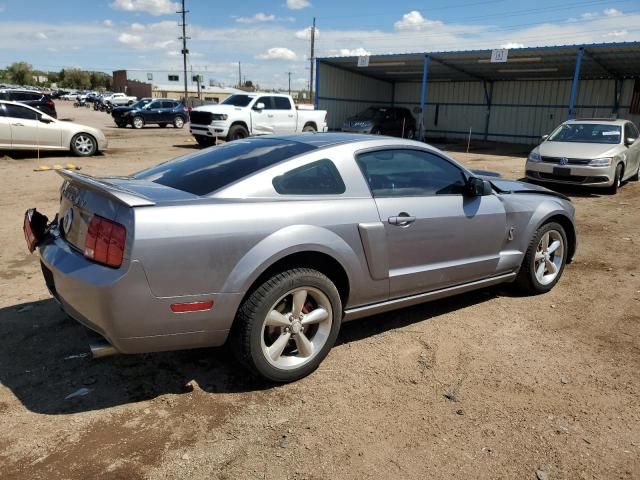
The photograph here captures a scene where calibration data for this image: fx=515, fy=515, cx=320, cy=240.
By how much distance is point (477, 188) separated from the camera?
406cm

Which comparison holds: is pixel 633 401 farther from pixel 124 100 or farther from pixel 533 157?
pixel 124 100

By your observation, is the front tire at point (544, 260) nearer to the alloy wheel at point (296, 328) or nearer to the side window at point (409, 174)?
the side window at point (409, 174)

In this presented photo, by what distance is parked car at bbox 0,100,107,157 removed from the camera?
43.6 feet

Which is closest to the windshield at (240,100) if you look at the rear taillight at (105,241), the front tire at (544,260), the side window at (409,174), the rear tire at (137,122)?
the rear tire at (137,122)

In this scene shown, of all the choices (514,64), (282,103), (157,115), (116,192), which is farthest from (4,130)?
(514,64)

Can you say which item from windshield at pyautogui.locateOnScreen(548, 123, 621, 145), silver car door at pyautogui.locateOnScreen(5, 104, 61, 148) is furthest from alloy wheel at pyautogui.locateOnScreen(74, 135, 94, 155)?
windshield at pyautogui.locateOnScreen(548, 123, 621, 145)

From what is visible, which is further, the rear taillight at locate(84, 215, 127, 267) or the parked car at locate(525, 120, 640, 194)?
the parked car at locate(525, 120, 640, 194)

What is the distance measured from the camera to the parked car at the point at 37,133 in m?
13.3

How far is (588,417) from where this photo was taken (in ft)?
9.85

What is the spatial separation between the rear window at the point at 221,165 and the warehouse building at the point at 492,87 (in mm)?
18965

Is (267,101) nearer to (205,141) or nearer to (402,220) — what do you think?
(205,141)

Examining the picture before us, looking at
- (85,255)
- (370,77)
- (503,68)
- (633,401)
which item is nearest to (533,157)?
(633,401)

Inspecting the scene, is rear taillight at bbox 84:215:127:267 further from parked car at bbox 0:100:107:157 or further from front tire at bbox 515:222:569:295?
parked car at bbox 0:100:107:157

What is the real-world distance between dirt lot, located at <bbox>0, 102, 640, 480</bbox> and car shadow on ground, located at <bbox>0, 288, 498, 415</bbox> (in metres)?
0.01
